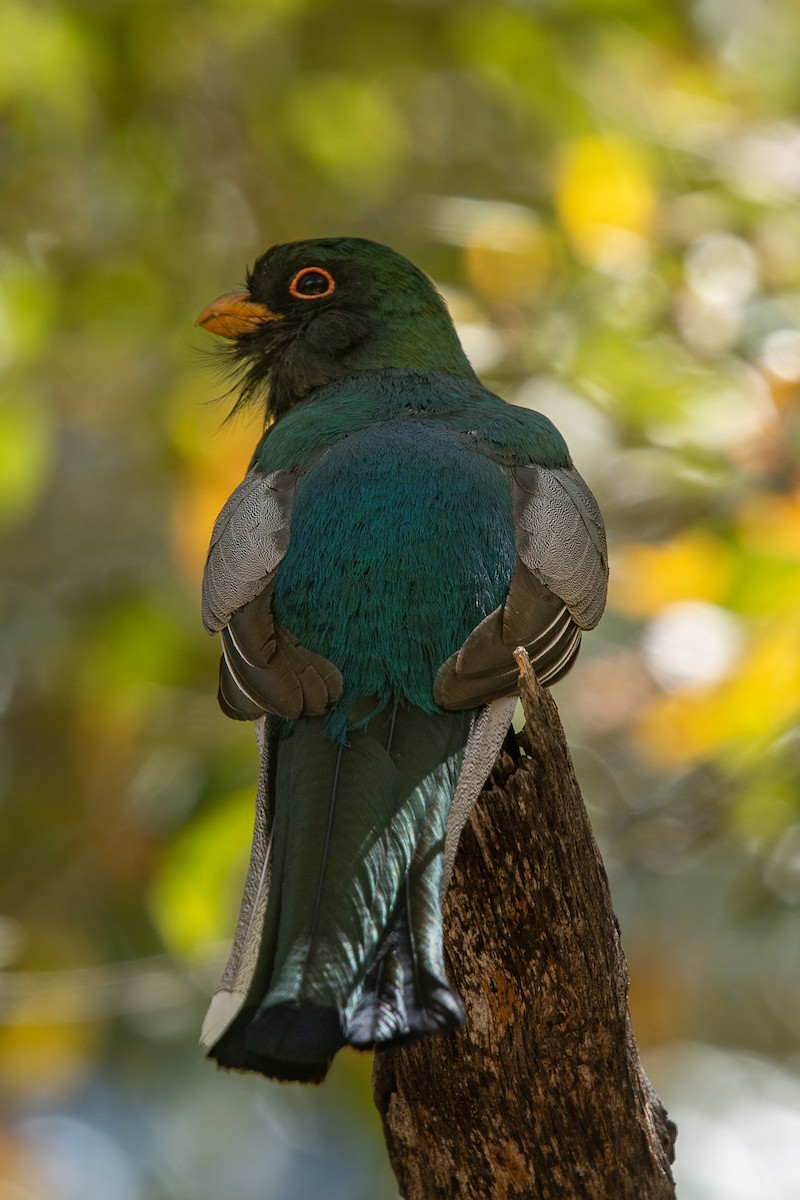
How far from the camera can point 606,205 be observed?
511 cm

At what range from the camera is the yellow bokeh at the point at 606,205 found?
16.8 ft

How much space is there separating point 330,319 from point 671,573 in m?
1.29

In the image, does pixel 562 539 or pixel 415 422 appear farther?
pixel 415 422

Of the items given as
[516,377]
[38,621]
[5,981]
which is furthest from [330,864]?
[38,621]

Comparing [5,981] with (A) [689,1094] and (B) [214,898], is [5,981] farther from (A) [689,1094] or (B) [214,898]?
(A) [689,1094]

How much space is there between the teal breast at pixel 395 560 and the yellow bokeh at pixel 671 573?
52.4 inches

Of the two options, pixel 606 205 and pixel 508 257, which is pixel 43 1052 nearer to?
pixel 508 257

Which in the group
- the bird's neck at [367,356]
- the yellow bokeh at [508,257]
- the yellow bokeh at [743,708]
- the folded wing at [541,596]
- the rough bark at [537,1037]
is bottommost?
the rough bark at [537,1037]

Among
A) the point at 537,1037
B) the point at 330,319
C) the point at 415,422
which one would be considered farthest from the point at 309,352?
the point at 537,1037

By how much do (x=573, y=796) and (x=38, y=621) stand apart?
5.42 m

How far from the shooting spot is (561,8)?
18.8 ft

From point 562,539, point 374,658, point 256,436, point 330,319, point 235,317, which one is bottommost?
point 374,658

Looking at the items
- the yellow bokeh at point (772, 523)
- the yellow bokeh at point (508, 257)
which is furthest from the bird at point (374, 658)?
the yellow bokeh at point (508, 257)

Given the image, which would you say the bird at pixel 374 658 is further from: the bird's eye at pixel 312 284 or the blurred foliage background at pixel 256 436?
the blurred foliage background at pixel 256 436
